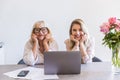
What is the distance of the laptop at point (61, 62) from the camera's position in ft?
6.10

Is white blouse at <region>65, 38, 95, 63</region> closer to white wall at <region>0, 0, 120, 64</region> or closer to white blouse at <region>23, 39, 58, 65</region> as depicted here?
white blouse at <region>23, 39, 58, 65</region>

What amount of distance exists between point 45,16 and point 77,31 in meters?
1.07

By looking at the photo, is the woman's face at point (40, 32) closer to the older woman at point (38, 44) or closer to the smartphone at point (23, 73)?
the older woman at point (38, 44)

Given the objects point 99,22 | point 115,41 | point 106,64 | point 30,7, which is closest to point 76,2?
point 99,22

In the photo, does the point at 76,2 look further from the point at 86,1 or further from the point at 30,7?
the point at 30,7

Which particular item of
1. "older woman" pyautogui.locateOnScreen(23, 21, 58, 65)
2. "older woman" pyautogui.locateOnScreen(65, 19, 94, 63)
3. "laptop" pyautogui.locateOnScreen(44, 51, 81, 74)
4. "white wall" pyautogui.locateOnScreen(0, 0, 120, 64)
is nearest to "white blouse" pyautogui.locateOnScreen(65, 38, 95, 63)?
"older woman" pyautogui.locateOnScreen(65, 19, 94, 63)

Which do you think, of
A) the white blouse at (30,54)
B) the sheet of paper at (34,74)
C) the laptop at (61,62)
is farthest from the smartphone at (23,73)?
the white blouse at (30,54)

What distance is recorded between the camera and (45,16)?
3.43 m

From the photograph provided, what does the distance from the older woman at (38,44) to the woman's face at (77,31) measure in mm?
309

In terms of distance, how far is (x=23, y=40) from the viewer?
3.47m

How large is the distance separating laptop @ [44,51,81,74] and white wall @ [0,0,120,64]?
5.23 feet

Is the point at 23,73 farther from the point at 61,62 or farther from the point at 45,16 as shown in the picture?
the point at 45,16

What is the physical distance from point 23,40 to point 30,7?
551mm

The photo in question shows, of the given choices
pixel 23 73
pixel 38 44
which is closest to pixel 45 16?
pixel 38 44
